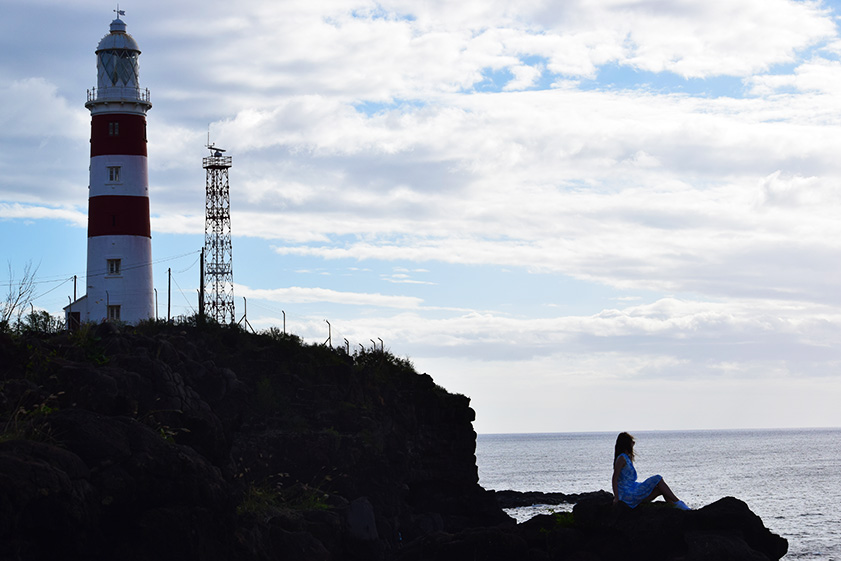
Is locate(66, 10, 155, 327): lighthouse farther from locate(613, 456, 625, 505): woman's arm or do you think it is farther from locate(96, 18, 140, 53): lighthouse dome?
locate(613, 456, 625, 505): woman's arm

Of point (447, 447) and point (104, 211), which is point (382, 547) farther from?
point (104, 211)

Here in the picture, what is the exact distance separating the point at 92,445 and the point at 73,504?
5.11ft

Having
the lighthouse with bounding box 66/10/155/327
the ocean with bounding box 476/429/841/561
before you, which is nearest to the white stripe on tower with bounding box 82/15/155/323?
the lighthouse with bounding box 66/10/155/327

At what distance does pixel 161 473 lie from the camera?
18.2 metres

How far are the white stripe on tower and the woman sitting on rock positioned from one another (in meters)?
33.5

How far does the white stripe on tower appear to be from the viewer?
4797 cm

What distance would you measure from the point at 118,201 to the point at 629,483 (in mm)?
34644

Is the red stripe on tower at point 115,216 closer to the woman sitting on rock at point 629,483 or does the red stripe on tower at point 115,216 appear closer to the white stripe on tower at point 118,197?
the white stripe on tower at point 118,197

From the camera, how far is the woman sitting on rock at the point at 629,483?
19734 millimetres

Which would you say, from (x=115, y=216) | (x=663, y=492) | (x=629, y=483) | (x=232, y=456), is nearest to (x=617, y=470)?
(x=629, y=483)

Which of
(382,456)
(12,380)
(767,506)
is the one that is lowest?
(767,506)

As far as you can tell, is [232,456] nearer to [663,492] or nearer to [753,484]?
[663,492]

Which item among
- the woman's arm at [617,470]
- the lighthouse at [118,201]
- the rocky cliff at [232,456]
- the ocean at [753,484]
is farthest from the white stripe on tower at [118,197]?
the woman's arm at [617,470]

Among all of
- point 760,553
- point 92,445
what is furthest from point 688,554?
point 92,445
